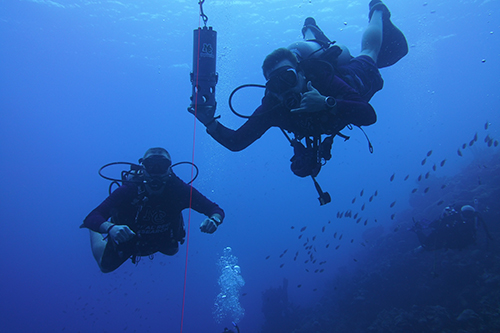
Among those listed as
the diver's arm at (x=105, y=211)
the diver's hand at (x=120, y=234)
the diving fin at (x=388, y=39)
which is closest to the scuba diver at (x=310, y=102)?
the diving fin at (x=388, y=39)

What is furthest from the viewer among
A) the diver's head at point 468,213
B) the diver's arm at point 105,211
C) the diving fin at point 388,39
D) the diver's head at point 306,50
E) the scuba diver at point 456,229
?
the scuba diver at point 456,229

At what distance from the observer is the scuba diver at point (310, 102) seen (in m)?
2.76

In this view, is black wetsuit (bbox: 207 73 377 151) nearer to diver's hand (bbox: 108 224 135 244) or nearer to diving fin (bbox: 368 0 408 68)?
diver's hand (bbox: 108 224 135 244)

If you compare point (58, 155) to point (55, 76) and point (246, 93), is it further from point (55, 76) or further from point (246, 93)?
point (246, 93)

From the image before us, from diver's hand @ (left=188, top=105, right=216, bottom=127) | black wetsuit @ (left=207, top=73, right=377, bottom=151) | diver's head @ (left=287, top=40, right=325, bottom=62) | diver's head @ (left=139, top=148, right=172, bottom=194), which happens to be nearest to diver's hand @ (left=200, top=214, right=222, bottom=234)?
diver's head @ (left=139, top=148, right=172, bottom=194)

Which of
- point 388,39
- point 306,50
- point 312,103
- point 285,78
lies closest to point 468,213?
point 388,39

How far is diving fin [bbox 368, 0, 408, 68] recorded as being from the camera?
15.1 feet

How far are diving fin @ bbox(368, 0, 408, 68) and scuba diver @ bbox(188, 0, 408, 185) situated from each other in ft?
2.29

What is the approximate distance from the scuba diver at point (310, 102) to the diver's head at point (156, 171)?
1287 millimetres

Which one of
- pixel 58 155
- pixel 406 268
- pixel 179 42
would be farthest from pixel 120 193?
pixel 58 155

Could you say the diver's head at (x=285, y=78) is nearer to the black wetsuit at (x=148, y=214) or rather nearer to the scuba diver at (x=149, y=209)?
the scuba diver at (x=149, y=209)

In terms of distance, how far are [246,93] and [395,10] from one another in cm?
2333

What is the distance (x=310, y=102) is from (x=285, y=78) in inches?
19.2

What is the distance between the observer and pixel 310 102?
8.31ft
